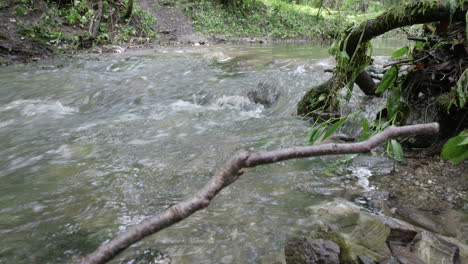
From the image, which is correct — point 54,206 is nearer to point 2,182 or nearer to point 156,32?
point 2,182

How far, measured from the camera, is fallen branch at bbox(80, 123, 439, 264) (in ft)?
2.33

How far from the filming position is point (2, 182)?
2789 millimetres

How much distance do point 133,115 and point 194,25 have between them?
1186 cm

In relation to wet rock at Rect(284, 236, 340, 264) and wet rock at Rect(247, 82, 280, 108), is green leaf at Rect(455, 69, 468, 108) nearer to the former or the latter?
wet rock at Rect(284, 236, 340, 264)

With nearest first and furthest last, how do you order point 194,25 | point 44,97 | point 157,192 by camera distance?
point 157,192
point 44,97
point 194,25

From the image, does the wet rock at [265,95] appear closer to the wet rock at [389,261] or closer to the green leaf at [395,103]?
the green leaf at [395,103]

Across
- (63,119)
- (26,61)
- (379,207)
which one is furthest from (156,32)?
(379,207)

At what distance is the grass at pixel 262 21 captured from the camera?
1658 centimetres

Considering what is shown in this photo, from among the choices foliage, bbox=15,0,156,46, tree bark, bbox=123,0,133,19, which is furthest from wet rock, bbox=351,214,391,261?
tree bark, bbox=123,0,133,19

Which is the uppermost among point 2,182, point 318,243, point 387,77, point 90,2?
point 90,2

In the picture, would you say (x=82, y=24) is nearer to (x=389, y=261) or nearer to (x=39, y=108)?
(x=39, y=108)

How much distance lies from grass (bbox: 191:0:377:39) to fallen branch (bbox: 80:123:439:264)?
15.4 m

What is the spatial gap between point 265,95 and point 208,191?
480 cm

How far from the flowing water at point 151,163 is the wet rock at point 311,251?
0.16 meters
